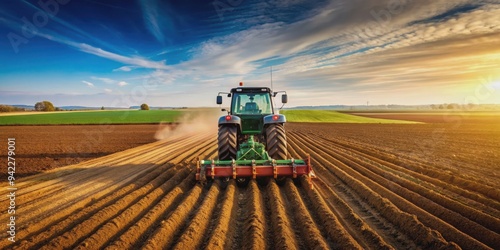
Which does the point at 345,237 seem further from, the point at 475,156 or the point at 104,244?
the point at 475,156

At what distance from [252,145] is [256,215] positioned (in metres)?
2.80

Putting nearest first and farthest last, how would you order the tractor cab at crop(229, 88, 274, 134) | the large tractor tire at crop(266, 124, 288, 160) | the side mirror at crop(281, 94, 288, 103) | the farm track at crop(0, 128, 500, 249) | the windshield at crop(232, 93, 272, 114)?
the farm track at crop(0, 128, 500, 249)
the large tractor tire at crop(266, 124, 288, 160)
the side mirror at crop(281, 94, 288, 103)
the tractor cab at crop(229, 88, 274, 134)
the windshield at crop(232, 93, 272, 114)

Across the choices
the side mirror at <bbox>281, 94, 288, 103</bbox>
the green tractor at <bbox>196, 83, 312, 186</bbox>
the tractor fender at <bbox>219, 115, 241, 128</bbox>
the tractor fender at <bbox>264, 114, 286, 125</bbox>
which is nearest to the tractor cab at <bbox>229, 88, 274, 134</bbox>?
the green tractor at <bbox>196, 83, 312, 186</bbox>

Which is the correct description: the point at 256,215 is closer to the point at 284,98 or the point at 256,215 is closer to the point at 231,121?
the point at 231,121

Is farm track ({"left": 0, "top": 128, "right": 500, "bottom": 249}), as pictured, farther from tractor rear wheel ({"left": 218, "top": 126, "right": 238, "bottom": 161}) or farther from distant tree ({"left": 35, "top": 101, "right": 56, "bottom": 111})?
distant tree ({"left": 35, "top": 101, "right": 56, "bottom": 111})

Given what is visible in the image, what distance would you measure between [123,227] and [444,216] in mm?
5103

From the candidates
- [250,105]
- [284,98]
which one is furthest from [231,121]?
[284,98]

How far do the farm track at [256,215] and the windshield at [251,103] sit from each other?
2.26 m

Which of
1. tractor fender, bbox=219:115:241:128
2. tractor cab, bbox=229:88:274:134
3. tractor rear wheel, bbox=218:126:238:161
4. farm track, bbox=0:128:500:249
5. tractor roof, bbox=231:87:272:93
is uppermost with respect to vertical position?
tractor roof, bbox=231:87:272:93

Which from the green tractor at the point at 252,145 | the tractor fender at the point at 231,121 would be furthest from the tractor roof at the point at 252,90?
the tractor fender at the point at 231,121

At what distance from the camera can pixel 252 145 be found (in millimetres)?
7500

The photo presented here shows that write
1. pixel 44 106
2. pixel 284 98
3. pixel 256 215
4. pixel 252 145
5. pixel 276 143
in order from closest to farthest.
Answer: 1. pixel 256 215
2. pixel 252 145
3. pixel 276 143
4. pixel 284 98
5. pixel 44 106

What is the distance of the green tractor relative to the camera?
684cm

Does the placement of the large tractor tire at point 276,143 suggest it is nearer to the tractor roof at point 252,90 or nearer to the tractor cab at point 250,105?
the tractor cab at point 250,105
